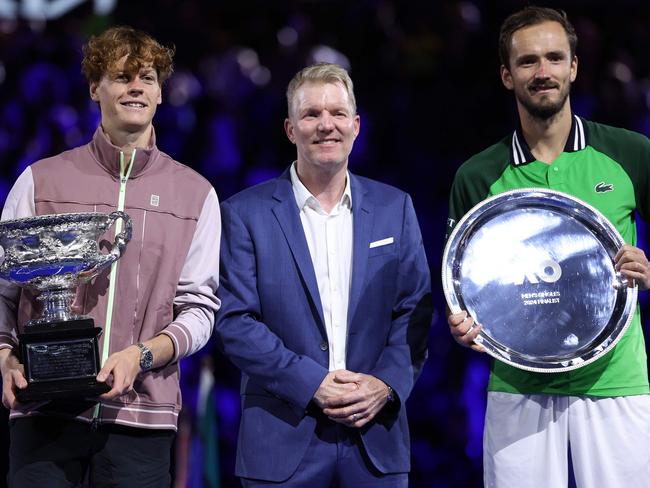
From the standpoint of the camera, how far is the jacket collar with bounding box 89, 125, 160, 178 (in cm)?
251

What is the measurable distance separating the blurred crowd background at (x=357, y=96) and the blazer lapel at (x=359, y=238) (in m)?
1.94

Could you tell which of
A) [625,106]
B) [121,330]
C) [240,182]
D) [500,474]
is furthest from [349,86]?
[625,106]

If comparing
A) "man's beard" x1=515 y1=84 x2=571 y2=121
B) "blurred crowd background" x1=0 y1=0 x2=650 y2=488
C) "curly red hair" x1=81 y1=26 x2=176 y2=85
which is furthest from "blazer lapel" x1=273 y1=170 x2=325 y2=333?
"blurred crowd background" x1=0 y1=0 x2=650 y2=488

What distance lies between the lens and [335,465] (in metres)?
2.54

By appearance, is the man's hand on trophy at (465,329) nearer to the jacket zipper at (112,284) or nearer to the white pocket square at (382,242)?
the white pocket square at (382,242)

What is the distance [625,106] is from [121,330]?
3.08 m

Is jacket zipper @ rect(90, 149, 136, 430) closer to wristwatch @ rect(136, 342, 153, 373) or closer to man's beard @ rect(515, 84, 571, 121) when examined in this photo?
wristwatch @ rect(136, 342, 153, 373)

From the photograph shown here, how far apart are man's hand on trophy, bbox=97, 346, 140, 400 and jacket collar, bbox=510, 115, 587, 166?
3.92ft

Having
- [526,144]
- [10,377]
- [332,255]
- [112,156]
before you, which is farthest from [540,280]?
[10,377]

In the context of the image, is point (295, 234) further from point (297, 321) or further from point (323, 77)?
point (323, 77)

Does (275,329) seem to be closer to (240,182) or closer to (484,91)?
(240,182)

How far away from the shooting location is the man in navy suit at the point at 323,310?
8.30 ft

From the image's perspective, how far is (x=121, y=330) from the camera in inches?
94.2

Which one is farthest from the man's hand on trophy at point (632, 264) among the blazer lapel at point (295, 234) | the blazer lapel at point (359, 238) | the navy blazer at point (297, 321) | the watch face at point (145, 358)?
the watch face at point (145, 358)
